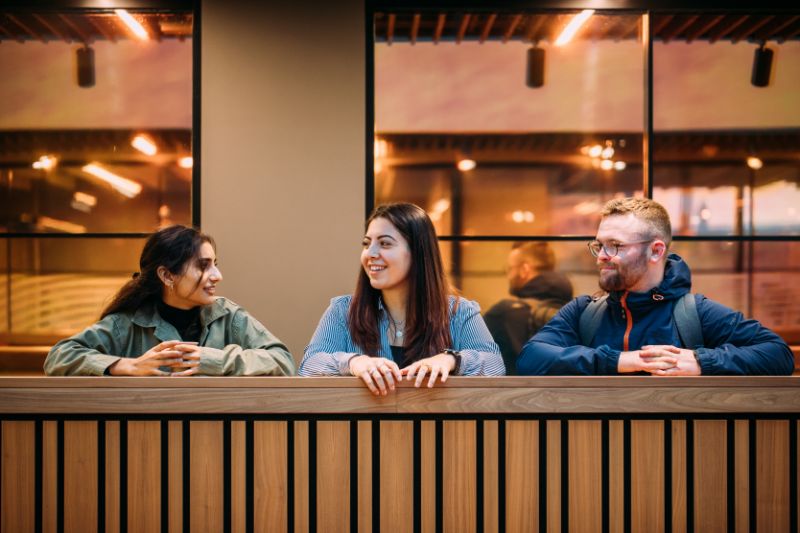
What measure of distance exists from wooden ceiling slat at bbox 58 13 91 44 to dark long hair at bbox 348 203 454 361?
Answer: 2.48m

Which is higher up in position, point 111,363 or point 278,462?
point 111,363

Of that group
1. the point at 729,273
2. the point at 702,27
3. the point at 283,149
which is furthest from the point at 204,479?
the point at 729,273

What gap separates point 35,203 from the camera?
4.86 m

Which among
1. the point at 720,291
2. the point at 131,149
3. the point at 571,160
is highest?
the point at 571,160

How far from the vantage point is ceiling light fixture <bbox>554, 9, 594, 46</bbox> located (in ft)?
11.7

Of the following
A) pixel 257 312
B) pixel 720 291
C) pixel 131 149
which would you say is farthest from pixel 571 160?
pixel 257 312

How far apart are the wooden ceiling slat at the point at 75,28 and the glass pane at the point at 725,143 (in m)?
3.53

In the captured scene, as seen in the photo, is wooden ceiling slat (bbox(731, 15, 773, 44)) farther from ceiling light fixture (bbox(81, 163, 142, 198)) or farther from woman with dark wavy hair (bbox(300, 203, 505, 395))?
ceiling light fixture (bbox(81, 163, 142, 198))

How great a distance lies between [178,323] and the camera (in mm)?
2396

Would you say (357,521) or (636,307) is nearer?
(357,521)

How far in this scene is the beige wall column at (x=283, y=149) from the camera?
3295 millimetres

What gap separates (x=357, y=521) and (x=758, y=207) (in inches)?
953

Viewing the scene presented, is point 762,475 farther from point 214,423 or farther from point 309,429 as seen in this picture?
point 214,423

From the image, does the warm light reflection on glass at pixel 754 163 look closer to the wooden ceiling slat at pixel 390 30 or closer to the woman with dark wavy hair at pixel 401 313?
the wooden ceiling slat at pixel 390 30
